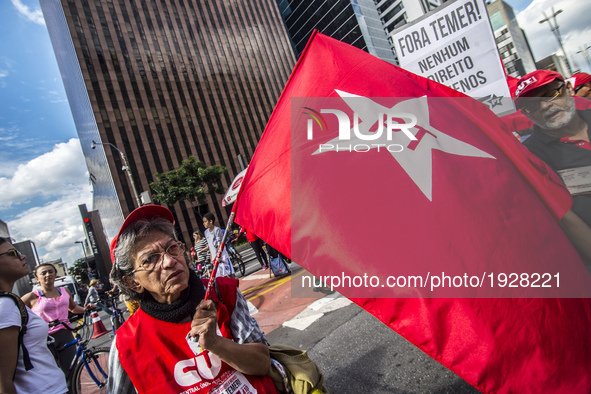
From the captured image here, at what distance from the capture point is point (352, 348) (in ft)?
10.8

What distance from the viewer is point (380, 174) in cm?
165

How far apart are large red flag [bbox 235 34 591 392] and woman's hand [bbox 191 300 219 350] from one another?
1.52 feet

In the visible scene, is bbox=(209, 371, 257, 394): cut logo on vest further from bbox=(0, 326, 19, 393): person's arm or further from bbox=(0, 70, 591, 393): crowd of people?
bbox=(0, 326, 19, 393): person's arm

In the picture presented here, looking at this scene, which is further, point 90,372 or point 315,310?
point 315,310

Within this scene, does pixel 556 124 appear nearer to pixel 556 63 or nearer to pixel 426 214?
pixel 426 214

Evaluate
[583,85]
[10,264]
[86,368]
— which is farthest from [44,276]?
[583,85]

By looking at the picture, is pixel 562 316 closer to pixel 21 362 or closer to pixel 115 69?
pixel 21 362

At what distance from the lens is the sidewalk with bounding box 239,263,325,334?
4.91m

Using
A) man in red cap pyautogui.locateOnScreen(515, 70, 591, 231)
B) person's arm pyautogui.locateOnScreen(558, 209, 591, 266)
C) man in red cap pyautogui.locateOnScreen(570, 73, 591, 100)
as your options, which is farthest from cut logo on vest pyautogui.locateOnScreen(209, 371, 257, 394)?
man in red cap pyautogui.locateOnScreen(570, 73, 591, 100)

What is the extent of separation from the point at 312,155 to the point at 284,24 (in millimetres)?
81121

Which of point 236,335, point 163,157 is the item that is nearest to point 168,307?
point 236,335

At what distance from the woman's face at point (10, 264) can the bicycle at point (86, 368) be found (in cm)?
228

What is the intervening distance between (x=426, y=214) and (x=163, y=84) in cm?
5177

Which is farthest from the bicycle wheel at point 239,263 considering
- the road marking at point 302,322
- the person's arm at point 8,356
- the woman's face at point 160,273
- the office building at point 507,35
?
the office building at point 507,35
